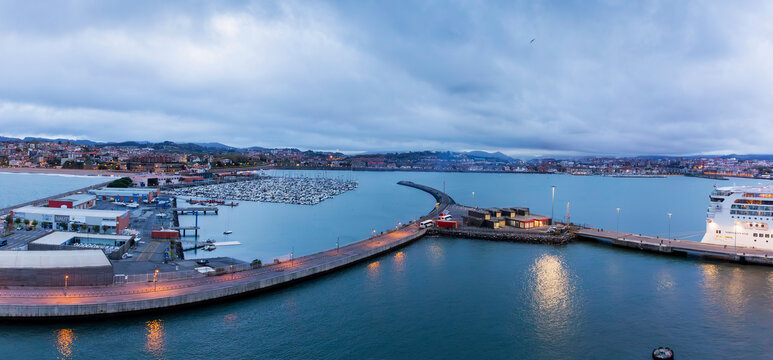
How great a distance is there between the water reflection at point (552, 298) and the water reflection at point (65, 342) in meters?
12.2

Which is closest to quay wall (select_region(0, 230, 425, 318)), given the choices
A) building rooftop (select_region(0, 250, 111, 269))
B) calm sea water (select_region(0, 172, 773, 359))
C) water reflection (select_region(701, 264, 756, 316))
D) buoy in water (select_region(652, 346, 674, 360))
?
calm sea water (select_region(0, 172, 773, 359))

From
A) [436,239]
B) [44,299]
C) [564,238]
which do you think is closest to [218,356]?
[44,299]

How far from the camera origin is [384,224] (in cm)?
3022

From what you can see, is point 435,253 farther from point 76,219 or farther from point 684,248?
point 76,219

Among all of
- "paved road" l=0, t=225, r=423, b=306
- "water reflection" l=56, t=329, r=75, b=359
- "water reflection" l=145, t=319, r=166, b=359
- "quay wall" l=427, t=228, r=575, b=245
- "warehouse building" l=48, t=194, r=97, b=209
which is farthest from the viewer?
"warehouse building" l=48, t=194, r=97, b=209

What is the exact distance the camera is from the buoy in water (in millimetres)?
9930

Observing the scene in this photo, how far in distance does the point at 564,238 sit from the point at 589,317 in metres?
10.8

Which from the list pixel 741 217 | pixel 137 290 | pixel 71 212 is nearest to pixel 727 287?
pixel 741 217

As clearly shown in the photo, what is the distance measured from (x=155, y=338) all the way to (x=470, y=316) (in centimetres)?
903

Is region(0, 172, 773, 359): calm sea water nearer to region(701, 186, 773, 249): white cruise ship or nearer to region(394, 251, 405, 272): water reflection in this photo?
region(394, 251, 405, 272): water reflection

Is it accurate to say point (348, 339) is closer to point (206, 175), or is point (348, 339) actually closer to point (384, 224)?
point (384, 224)

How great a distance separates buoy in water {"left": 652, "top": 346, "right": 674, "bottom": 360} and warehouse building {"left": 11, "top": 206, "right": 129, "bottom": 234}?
22.7 meters

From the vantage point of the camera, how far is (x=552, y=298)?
14359 mm

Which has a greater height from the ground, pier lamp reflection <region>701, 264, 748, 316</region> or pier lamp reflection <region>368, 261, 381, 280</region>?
pier lamp reflection <region>701, 264, 748, 316</region>
